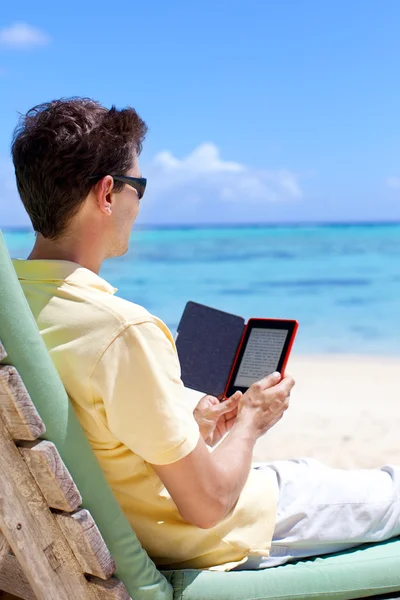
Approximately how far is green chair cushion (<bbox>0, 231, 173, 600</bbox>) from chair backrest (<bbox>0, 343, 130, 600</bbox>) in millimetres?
35

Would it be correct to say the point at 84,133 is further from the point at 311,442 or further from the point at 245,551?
the point at 311,442

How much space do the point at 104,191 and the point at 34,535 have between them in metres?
0.76

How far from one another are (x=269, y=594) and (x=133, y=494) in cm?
44

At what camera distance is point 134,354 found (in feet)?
5.65

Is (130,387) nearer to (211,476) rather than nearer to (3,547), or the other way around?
(211,476)

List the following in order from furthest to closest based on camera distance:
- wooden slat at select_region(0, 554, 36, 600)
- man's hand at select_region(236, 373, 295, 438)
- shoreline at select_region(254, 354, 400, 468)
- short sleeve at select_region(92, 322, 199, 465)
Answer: shoreline at select_region(254, 354, 400, 468) → man's hand at select_region(236, 373, 295, 438) → wooden slat at select_region(0, 554, 36, 600) → short sleeve at select_region(92, 322, 199, 465)

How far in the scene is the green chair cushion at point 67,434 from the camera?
1646 millimetres

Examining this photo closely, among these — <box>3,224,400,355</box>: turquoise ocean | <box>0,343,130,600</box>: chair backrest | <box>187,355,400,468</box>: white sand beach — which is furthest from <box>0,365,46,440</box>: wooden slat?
<box>3,224,400,355</box>: turquoise ocean

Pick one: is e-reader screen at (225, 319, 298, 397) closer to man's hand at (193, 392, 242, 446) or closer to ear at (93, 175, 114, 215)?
man's hand at (193, 392, 242, 446)

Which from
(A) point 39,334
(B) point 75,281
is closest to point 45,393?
(A) point 39,334

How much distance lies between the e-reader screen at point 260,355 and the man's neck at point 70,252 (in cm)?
57

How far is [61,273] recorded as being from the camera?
1.90 m

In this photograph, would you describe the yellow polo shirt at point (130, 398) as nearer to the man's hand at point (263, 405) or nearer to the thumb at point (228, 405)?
the man's hand at point (263, 405)

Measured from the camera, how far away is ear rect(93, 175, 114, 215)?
1.94 m
